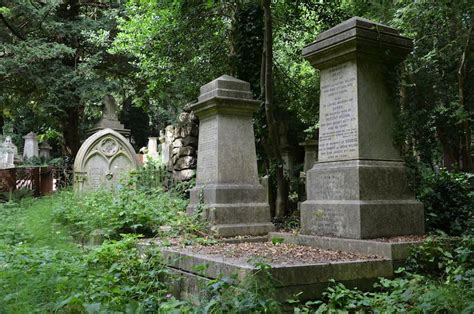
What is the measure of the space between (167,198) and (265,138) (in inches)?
102

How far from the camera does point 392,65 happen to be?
5.51 meters

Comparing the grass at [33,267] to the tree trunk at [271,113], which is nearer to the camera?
the grass at [33,267]

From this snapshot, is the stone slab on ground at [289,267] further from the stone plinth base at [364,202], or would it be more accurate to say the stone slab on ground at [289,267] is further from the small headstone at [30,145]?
the small headstone at [30,145]

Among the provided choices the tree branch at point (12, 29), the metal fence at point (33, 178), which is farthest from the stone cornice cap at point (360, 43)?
the tree branch at point (12, 29)

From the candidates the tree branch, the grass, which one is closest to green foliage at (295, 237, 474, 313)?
the grass

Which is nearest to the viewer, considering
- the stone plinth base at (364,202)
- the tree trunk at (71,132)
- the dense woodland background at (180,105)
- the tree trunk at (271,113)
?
the dense woodland background at (180,105)

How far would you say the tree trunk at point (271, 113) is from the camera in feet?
29.1

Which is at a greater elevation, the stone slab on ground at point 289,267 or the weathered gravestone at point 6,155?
the weathered gravestone at point 6,155

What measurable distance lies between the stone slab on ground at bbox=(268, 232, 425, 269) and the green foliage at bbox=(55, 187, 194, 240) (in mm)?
2199

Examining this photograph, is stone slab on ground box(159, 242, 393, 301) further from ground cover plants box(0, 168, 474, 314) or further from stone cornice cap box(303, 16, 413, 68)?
stone cornice cap box(303, 16, 413, 68)

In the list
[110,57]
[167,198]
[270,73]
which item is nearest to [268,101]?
[270,73]

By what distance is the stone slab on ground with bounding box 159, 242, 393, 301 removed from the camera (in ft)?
11.8

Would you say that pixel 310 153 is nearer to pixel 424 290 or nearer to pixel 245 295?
pixel 424 290

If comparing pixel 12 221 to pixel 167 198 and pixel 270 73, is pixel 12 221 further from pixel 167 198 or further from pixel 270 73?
pixel 270 73
